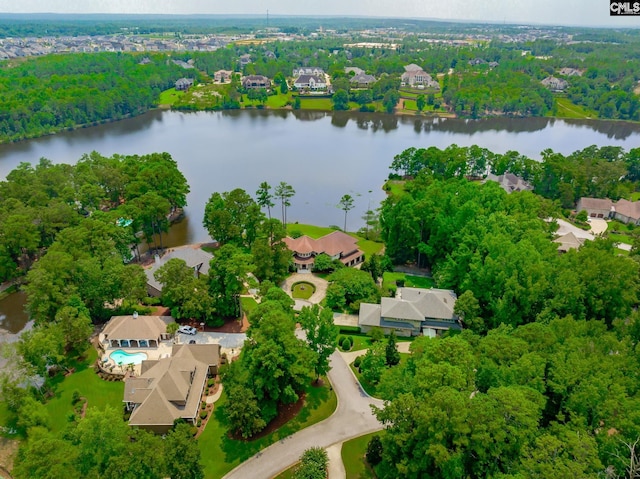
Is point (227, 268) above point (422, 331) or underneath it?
above

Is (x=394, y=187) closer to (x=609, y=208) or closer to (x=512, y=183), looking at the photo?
(x=512, y=183)

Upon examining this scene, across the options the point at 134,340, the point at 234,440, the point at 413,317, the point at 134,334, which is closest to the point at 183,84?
the point at 134,334

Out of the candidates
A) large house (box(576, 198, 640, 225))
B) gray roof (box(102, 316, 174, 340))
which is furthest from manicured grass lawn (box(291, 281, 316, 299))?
large house (box(576, 198, 640, 225))

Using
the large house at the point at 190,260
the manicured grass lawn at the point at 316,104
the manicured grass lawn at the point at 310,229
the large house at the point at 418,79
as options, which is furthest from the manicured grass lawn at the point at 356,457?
the large house at the point at 418,79

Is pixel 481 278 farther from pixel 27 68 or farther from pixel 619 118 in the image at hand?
pixel 27 68

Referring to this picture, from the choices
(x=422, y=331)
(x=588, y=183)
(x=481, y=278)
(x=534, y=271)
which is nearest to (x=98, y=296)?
(x=422, y=331)

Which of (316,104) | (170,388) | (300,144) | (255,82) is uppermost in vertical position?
(255,82)

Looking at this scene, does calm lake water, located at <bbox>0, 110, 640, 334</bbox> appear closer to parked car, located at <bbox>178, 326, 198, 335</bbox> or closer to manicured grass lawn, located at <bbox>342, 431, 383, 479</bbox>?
parked car, located at <bbox>178, 326, 198, 335</bbox>
